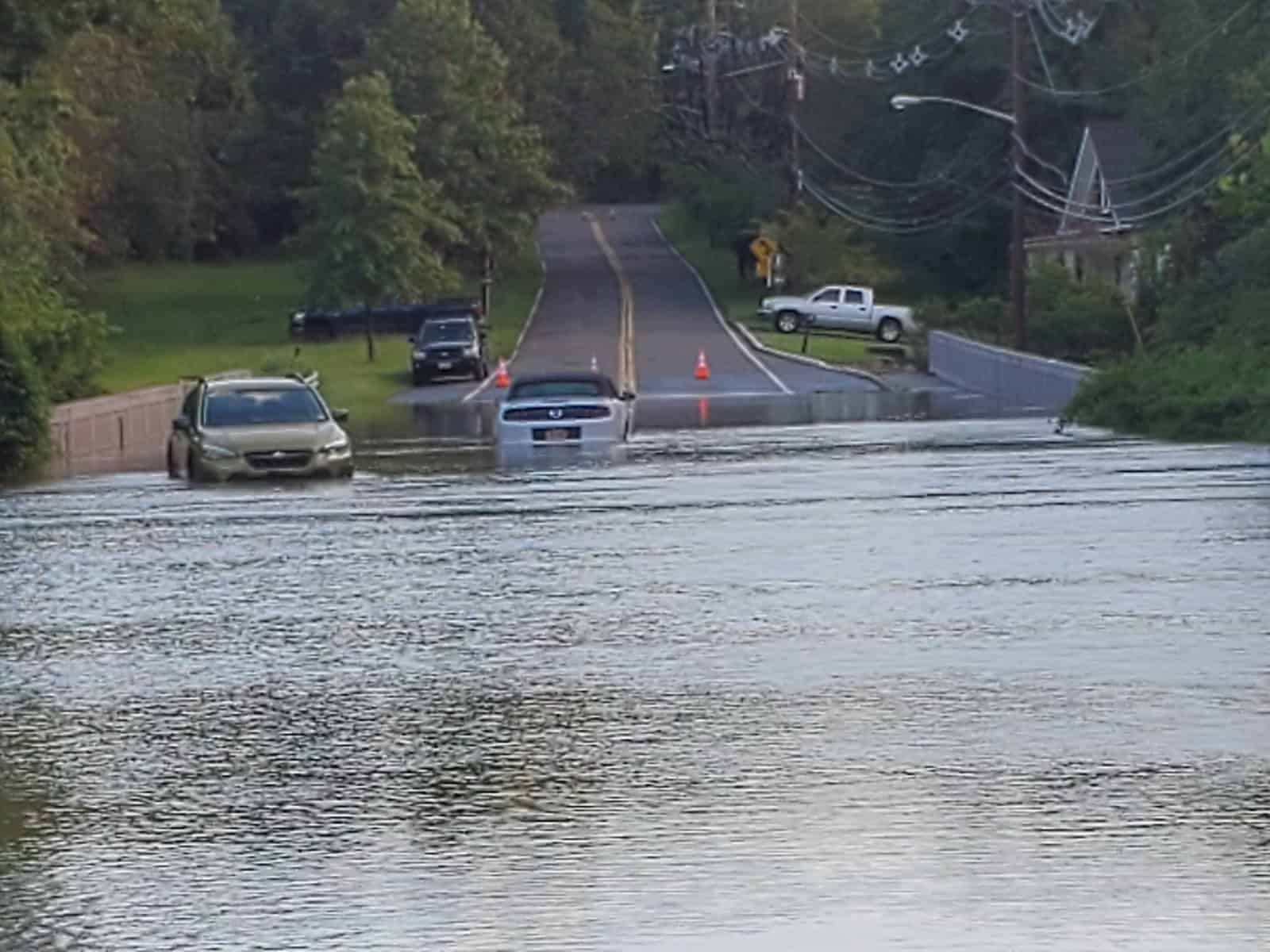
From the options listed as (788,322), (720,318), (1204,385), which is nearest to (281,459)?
(1204,385)

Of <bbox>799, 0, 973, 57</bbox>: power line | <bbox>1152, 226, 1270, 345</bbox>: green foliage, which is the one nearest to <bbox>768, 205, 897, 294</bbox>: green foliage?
<bbox>799, 0, 973, 57</bbox>: power line

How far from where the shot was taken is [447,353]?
215 ft

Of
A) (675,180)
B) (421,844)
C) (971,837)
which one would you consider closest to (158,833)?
(421,844)

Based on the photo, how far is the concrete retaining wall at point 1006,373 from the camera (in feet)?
152

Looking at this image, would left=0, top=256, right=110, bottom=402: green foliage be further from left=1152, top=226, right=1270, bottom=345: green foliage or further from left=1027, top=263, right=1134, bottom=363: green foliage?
left=1027, top=263, right=1134, bottom=363: green foliage

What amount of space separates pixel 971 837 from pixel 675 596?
24.5 feet

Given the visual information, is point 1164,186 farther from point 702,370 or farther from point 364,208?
point 364,208

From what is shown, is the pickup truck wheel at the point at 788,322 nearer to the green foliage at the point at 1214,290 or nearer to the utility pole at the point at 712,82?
the green foliage at the point at 1214,290

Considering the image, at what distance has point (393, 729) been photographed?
1212 centimetres

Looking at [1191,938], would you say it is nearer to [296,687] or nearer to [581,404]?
[296,687]

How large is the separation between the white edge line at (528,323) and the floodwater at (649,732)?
1453 inches

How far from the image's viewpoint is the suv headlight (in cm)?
2869

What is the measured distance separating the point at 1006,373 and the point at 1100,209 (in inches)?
1137

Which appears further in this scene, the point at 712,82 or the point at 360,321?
the point at 712,82
